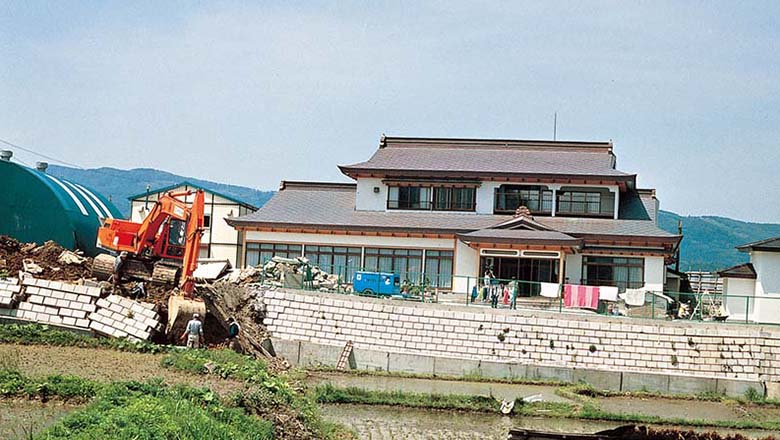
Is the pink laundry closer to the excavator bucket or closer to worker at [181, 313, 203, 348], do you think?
the excavator bucket

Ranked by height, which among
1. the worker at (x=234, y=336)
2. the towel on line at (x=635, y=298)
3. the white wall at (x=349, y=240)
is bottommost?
the worker at (x=234, y=336)

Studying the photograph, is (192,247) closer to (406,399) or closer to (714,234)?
(406,399)

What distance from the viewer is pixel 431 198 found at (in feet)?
127

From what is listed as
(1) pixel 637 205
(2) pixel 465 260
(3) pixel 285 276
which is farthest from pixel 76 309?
(1) pixel 637 205

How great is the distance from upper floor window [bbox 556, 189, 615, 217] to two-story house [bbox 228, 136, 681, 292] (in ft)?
0.12

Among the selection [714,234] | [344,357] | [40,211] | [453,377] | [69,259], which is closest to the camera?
[453,377]

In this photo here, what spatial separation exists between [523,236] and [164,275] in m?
12.5

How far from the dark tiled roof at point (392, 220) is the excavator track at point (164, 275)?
9134 millimetres

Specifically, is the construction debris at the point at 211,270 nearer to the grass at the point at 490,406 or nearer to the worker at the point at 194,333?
the worker at the point at 194,333

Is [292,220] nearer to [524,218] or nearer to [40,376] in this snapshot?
[524,218]

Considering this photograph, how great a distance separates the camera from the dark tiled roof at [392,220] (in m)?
36.4

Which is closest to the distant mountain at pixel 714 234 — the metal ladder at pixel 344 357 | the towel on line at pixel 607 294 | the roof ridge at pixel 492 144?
the roof ridge at pixel 492 144

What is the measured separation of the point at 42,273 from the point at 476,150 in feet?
64.0

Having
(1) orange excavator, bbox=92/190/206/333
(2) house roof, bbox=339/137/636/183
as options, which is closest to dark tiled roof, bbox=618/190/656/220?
(2) house roof, bbox=339/137/636/183
